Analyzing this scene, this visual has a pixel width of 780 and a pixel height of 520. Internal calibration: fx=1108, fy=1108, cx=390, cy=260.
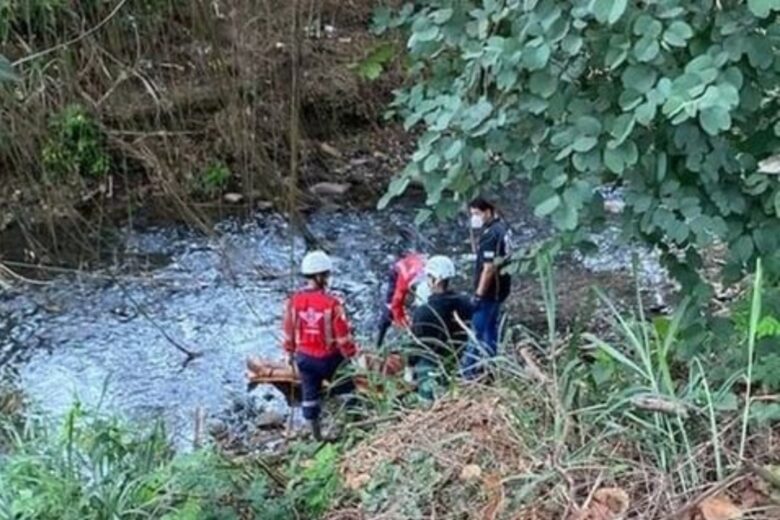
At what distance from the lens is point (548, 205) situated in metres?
2.90

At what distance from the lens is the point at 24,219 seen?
9.03 meters

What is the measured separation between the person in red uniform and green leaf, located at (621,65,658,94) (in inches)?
144

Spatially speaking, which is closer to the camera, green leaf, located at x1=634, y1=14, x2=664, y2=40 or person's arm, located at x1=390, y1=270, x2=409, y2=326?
green leaf, located at x1=634, y1=14, x2=664, y2=40

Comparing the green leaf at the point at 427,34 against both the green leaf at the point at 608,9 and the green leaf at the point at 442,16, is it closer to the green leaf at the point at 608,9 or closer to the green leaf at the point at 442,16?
the green leaf at the point at 442,16

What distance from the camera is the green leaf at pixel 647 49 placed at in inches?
103

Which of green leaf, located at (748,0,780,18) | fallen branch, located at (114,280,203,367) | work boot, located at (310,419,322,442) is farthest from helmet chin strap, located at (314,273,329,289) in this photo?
green leaf, located at (748,0,780,18)

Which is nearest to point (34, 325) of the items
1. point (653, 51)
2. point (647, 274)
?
point (647, 274)

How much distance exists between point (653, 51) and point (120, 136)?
19.5 ft

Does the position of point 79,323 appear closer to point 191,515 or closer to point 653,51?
point 191,515

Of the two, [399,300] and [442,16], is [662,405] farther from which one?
[399,300]

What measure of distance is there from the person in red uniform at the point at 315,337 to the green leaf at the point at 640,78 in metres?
3.65

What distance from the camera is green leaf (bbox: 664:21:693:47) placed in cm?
261

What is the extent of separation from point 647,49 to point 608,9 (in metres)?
0.18

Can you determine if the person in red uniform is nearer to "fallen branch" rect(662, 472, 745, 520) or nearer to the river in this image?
the river
